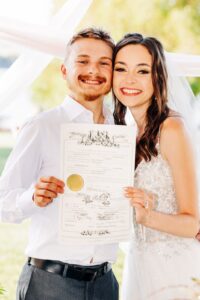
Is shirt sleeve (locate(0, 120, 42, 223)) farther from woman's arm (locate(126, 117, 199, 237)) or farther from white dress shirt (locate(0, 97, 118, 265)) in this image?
woman's arm (locate(126, 117, 199, 237))

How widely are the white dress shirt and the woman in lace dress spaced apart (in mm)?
166

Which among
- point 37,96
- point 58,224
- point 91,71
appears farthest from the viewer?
point 37,96

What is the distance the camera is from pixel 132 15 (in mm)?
7695

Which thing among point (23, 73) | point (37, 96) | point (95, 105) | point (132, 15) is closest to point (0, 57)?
point (37, 96)

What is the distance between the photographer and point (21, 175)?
62.7 inches

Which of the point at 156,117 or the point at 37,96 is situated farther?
the point at 37,96

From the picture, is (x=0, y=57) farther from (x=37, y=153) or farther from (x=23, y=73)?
(x=37, y=153)

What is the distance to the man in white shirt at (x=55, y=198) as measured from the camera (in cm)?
158

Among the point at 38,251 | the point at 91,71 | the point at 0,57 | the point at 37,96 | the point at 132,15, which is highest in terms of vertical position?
the point at 0,57

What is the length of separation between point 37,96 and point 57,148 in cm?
766

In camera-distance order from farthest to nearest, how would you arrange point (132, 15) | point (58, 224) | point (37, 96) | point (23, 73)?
point (37, 96), point (132, 15), point (23, 73), point (58, 224)

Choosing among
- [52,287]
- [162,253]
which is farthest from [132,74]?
[52,287]

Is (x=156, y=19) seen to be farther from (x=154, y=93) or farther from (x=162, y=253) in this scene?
(x=162, y=253)

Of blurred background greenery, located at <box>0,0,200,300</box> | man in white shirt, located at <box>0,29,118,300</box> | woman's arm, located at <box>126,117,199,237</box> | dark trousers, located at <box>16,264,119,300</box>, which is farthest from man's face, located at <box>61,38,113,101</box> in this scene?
blurred background greenery, located at <box>0,0,200,300</box>
